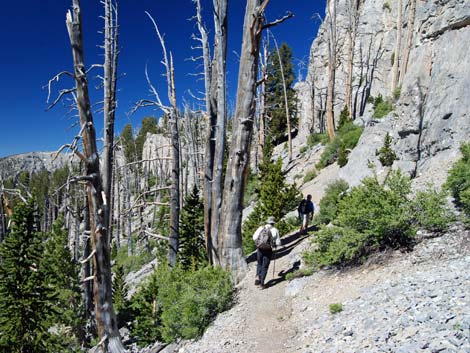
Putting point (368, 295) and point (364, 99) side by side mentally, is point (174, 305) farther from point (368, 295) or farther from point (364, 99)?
point (364, 99)

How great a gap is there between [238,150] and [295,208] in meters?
8.10

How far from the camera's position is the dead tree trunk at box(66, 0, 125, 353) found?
5888mm

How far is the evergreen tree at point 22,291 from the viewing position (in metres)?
9.38

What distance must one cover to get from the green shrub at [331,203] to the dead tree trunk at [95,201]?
20.0ft

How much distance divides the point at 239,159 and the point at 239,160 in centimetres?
3

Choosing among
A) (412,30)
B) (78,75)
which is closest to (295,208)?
(78,75)

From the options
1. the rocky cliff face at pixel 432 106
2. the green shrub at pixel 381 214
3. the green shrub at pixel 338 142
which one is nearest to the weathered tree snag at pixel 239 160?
the green shrub at pixel 381 214

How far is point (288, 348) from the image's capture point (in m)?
5.13

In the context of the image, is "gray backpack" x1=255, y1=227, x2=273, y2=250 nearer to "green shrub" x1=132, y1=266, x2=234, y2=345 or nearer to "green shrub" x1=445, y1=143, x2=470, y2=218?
"green shrub" x1=132, y1=266, x2=234, y2=345

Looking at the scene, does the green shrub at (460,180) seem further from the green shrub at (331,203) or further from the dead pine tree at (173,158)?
the dead pine tree at (173,158)

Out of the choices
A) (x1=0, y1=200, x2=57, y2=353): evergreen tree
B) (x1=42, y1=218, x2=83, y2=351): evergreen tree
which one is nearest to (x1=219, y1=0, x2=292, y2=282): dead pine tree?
(x1=0, y1=200, x2=57, y2=353): evergreen tree

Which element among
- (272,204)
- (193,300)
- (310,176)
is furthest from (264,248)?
(310,176)

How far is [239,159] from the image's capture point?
27.8 ft

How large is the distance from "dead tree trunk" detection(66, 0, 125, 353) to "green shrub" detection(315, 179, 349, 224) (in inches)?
240
